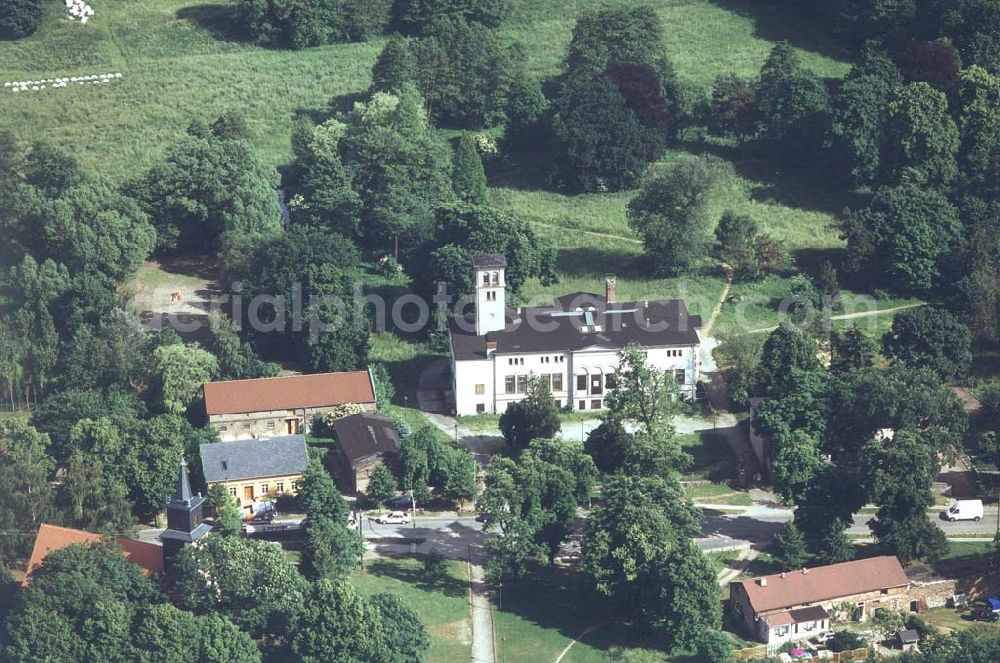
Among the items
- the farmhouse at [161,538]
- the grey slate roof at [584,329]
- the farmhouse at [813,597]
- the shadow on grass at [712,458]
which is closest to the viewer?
the farmhouse at [161,538]

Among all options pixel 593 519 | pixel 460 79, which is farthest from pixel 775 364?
pixel 460 79

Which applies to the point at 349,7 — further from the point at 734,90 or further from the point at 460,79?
the point at 734,90

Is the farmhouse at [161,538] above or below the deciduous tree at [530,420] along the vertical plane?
below

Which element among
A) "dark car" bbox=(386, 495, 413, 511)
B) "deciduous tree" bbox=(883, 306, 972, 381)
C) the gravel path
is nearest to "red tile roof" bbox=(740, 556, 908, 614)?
the gravel path

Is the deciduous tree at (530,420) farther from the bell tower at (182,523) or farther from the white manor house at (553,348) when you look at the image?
the bell tower at (182,523)

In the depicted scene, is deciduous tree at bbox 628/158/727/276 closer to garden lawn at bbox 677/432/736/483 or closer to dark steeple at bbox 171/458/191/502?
garden lawn at bbox 677/432/736/483

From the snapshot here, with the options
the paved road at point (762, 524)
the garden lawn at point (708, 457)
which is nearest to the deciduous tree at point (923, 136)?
the garden lawn at point (708, 457)

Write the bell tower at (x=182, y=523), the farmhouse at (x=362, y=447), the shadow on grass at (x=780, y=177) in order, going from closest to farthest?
the bell tower at (x=182, y=523) < the farmhouse at (x=362, y=447) < the shadow on grass at (x=780, y=177)

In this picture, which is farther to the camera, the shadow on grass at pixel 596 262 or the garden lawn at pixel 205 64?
the garden lawn at pixel 205 64
